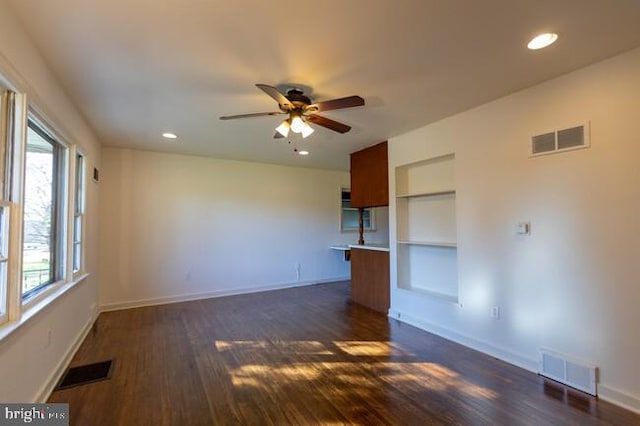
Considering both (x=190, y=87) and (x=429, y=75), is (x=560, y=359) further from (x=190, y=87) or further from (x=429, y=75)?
(x=190, y=87)

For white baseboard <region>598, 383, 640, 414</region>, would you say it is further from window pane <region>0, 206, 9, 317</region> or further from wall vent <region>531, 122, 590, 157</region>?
window pane <region>0, 206, 9, 317</region>

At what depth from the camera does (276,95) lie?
2436mm

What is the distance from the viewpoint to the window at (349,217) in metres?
7.27

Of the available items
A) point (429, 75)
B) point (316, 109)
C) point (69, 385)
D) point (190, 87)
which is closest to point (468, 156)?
point (429, 75)

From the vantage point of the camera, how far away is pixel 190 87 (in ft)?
9.14

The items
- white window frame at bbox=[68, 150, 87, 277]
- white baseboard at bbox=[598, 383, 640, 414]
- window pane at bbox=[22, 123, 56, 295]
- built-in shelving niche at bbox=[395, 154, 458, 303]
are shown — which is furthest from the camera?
built-in shelving niche at bbox=[395, 154, 458, 303]

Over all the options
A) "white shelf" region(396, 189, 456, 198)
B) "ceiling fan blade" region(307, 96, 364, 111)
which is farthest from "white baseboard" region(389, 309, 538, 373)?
A: "ceiling fan blade" region(307, 96, 364, 111)

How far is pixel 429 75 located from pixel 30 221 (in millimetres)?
3437

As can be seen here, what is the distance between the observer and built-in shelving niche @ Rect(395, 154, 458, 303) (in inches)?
156

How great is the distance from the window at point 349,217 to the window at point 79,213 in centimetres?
483

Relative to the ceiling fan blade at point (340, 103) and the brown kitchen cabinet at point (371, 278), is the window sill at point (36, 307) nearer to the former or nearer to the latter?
the ceiling fan blade at point (340, 103)

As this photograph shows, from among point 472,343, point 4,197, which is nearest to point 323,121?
point 4,197

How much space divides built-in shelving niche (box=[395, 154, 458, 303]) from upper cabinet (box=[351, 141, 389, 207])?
263 mm

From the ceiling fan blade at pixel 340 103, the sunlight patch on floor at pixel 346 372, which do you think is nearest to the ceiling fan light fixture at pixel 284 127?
the ceiling fan blade at pixel 340 103
